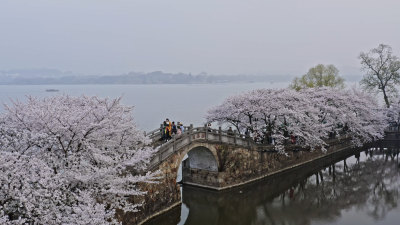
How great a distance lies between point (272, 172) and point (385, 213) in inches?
443

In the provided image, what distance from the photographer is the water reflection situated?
2380 cm

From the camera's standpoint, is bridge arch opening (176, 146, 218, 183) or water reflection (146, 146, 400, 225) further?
bridge arch opening (176, 146, 218, 183)

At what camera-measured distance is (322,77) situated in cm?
5694

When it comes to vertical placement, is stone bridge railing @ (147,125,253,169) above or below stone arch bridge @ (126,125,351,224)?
above

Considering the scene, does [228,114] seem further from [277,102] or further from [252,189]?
[252,189]

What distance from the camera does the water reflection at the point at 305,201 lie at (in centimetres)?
2380

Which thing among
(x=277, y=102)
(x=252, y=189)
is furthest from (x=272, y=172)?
(x=277, y=102)

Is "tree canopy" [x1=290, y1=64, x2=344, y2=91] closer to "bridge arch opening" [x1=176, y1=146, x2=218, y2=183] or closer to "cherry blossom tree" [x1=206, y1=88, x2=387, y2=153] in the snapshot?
"cherry blossom tree" [x1=206, y1=88, x2=387, y2=153]

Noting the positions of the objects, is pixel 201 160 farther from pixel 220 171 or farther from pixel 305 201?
pixel 305 201

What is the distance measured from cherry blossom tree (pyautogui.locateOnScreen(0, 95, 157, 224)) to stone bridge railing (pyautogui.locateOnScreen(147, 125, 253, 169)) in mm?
3233

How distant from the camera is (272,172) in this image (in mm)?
33875

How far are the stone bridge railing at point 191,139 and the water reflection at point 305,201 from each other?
13.2 feet

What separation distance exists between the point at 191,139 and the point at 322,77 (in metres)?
38.2

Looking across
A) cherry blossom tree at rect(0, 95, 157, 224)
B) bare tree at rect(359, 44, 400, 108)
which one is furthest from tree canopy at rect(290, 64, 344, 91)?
cherry blossom tree at rect(0, 95, 157, 224)
